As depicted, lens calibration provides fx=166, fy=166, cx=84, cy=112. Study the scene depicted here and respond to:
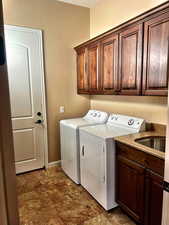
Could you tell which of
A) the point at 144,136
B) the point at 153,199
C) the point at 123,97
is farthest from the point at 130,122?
the point at 153,199

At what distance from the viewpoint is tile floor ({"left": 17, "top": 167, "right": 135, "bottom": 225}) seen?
1.84m

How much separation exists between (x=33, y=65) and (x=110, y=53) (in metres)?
1.32

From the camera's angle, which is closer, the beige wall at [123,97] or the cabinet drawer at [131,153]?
A: the cabinet drawer at [131,153]

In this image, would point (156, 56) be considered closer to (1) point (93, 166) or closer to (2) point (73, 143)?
(1) point (93, 166)

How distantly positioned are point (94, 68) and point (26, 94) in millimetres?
1210

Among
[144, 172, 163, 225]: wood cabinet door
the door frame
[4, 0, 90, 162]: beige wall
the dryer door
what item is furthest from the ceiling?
[144, 172, 163, 225]: wood cabinet door

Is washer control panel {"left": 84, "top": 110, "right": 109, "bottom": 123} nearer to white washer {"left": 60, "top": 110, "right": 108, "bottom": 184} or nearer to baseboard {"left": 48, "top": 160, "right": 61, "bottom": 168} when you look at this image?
white washer {"left": 60, "top": 110, "right": 108, "bottom": 184}

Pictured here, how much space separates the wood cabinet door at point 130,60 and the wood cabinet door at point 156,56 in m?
0.08

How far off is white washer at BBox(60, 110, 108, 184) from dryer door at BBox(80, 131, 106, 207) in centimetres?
11

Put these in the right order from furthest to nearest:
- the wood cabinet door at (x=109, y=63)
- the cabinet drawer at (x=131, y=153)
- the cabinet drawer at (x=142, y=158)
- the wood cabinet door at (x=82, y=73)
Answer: the wood cabinet door at (x=82, y=73) → the wood cabinet door at (x=109, y=63) → the cabinet drawer at (x=131, y=153) → the cabinet drawer at (x=142, y=158)

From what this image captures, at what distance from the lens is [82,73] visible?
298cm

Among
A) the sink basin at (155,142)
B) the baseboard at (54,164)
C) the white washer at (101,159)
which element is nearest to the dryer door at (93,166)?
the white washer at (101,159)

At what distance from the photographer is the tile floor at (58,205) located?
184 centimetres

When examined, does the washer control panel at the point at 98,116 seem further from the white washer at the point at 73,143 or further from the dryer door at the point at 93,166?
the dryer door at the point at 93,166
